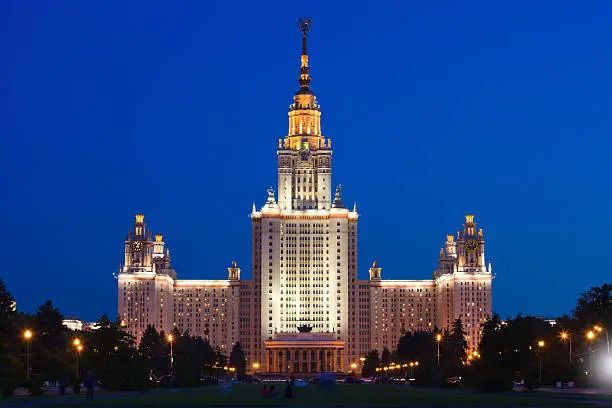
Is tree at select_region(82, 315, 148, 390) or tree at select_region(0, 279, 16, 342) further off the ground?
tree at select_region(0, 279, 16, 342)

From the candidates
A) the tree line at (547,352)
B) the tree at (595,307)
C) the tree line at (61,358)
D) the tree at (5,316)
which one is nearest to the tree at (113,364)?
the tree line at (61,358)

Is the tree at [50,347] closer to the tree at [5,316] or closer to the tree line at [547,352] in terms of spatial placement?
the tree at [5,316]

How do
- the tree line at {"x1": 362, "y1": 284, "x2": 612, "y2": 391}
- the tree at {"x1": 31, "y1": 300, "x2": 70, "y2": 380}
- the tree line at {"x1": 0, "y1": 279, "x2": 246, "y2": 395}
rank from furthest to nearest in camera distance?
the tree line at {"x1": 362, "y1": 284, "x2": 612, "y2": 391}
the tree at {"x1": 31, "y1": 300, "x2": 70, "y2": 380}
the tree line at {"x1": 0, "y1": 279, "x2": 246, "y2": 395}

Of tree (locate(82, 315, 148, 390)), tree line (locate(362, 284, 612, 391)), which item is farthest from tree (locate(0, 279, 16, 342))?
tree line (locate(362, 284, 612, 391))

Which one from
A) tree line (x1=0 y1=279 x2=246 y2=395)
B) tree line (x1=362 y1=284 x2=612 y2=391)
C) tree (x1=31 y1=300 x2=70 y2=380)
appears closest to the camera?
tree line (x1=0 y1=279 x2=246 y2=395)

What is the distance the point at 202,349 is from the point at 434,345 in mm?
41223

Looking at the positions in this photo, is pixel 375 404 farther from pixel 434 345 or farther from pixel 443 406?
pixel 434 345

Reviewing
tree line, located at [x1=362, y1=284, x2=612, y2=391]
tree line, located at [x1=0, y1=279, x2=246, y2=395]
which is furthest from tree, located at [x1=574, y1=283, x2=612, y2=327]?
tree line, located at [x1=0, y1=279, x2=246, y2=395]

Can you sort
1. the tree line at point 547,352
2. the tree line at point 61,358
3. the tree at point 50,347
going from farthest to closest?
the tree line at point 547,352
the tree at point 50,347
the tree line at point 61,358

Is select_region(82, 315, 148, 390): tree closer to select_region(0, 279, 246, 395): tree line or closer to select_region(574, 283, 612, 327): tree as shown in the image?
Result: select_region(0, 279, 246, 395): tree line

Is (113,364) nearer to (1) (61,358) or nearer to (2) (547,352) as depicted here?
(1) (61,358)

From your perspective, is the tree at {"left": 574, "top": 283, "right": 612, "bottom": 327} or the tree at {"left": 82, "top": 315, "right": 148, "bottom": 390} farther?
the tree at {"left": 574, "top": 283, "right": 612, "bottom": 327}

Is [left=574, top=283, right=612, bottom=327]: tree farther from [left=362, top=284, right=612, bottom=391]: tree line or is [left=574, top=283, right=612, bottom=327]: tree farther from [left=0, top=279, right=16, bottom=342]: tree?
[left=0, top=279, right=16, bottom=342]: tree

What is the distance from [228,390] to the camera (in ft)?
353
